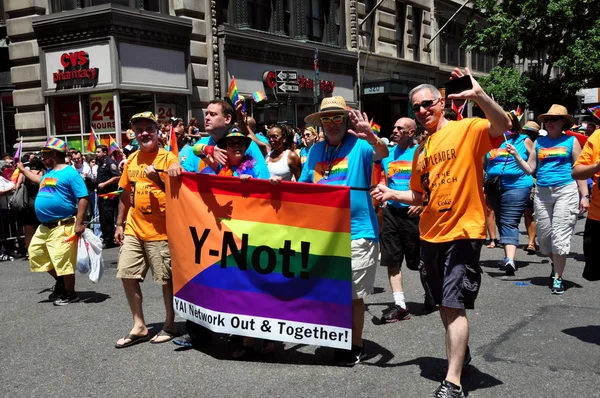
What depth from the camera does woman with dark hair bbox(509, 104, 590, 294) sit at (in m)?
7.39

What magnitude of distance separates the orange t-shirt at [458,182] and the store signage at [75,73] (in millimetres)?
14017

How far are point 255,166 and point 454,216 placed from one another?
186 cm

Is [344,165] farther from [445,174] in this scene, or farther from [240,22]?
[240,22]

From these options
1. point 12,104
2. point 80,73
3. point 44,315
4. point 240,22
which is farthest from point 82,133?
point 44,315

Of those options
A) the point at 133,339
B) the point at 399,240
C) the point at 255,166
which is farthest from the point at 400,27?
the point at 133,339

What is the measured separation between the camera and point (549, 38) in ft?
76.2

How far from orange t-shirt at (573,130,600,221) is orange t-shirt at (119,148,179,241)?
140 inches

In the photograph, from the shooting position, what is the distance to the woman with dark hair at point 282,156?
7781 millimetres

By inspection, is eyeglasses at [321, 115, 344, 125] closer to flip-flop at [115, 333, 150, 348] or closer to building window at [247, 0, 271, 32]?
flip-flop at [115, 333, 150, 348]

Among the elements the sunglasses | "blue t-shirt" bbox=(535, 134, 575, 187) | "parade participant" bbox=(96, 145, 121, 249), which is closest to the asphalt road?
"blue t-shirt" bbox=(535, 134, 575, 187)

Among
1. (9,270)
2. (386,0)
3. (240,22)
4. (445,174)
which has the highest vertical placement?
(386,0)

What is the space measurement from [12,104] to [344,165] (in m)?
16.6

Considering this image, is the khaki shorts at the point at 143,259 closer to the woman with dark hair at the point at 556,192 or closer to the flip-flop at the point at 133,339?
the flip-flop at the point at 133,339

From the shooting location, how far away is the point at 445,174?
430cm
